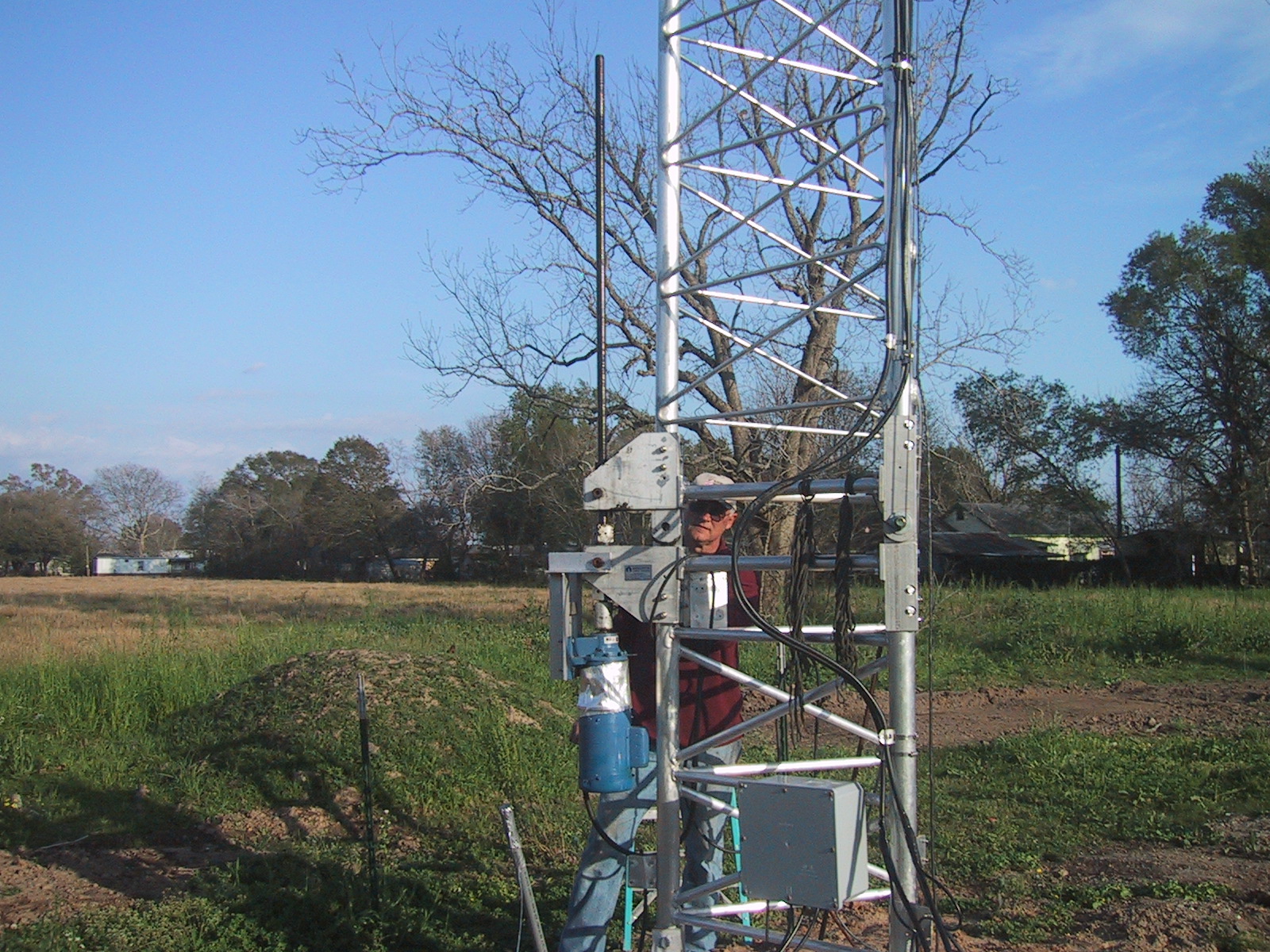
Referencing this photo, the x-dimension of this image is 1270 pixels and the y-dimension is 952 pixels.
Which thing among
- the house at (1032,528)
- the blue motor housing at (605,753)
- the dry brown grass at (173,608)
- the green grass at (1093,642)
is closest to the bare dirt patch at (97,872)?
the blue motor housing at (605,753)

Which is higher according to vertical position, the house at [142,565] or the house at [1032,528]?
the house at [1032,528]

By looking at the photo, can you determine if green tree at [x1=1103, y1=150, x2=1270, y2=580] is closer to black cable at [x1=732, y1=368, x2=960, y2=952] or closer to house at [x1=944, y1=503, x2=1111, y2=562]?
house at [x1=944, y1=503, x2=1111, y2=562]

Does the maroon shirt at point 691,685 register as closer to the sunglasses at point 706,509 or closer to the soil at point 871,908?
the sunglasses at point 706,509

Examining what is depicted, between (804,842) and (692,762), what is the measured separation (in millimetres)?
1076

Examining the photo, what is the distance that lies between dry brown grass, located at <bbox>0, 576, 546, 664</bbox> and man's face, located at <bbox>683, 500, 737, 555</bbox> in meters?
10.6

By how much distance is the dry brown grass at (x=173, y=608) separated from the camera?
49.9 ft

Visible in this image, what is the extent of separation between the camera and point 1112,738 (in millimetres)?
9914

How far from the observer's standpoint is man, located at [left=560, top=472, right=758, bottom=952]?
15.0 ft

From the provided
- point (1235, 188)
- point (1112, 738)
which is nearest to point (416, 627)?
point (1112, 738)

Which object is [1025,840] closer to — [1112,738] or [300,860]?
[1112,738]

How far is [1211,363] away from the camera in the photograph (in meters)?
39.9

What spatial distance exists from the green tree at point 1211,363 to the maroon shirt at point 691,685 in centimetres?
3674

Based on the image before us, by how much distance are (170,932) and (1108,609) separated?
16.0 metres

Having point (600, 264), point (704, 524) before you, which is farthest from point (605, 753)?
point (600, 264)
